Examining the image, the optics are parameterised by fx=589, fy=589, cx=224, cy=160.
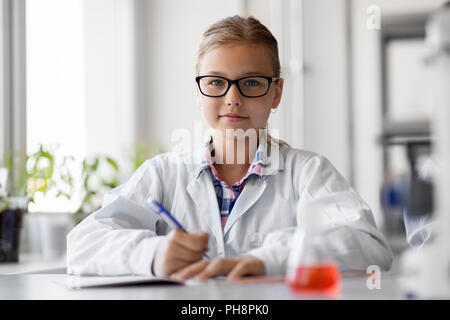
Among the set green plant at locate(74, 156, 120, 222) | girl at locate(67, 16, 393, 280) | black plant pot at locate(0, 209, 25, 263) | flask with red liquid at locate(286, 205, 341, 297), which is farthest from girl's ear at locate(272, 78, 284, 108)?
green plant at locate(74, 156, 120, 222)

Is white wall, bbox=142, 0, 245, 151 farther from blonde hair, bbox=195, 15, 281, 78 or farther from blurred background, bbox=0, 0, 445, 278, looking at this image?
blonde hair, bbox=195, 15, 281, 78

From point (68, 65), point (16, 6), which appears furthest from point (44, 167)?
point (68, 65)

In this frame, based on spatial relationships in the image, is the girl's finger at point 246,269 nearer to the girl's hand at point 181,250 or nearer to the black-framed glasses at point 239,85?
the girl's hand at point 181,250

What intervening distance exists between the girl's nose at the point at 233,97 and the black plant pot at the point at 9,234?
1015 mm

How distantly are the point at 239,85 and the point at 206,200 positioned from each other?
263 mm

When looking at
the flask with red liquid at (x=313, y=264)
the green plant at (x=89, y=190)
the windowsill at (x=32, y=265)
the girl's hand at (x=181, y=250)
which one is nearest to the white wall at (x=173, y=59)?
the green plant at (x=89, y=190)

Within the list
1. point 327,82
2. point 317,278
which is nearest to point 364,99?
point 327,82

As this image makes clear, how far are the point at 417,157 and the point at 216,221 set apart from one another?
652 mm

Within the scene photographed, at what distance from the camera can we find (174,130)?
3.17 m

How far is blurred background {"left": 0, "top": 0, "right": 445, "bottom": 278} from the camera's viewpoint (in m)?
2.23

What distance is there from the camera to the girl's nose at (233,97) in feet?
3.68

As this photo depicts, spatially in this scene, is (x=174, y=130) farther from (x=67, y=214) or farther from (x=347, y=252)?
(x=347, y=252)

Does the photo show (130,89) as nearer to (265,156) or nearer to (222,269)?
(265,156)

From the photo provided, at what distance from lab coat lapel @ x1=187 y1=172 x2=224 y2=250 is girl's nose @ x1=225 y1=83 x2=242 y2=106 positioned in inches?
7.7
